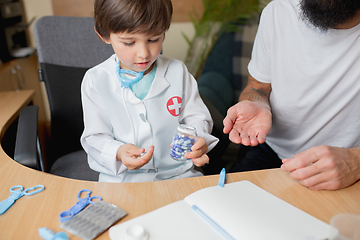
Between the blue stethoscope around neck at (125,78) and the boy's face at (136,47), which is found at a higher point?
the boy's face at (136,47)

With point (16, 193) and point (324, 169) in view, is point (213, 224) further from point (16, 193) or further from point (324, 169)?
point (16, 193)

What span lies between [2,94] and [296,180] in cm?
150

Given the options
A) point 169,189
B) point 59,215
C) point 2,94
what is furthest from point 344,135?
point 2,94

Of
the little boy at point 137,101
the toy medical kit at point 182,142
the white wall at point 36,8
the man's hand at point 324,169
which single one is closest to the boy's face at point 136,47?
the little boy at point 137,101

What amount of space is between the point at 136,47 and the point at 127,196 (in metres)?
0.47

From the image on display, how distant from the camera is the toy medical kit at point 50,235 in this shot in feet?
1.88

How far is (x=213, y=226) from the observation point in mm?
613

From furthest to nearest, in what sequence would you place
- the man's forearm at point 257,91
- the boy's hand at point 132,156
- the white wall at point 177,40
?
1. the white wall at point 177,40
2. the man's forearm at point 257,91
3. the boy's hand at point 132,156

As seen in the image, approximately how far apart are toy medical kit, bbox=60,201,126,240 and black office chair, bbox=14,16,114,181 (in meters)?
0.66

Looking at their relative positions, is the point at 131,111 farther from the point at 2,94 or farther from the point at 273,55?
the point at 2,94

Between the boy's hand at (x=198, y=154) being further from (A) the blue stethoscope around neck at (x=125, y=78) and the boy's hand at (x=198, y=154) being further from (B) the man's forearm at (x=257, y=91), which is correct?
(B) the man's forearm at (x=257, y=91)

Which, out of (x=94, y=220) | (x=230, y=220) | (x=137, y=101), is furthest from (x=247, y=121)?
(x=94, y=220)

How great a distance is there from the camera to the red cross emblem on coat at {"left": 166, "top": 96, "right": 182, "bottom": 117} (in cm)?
107

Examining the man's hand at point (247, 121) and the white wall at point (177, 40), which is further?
the white wall at point (177, 40)
